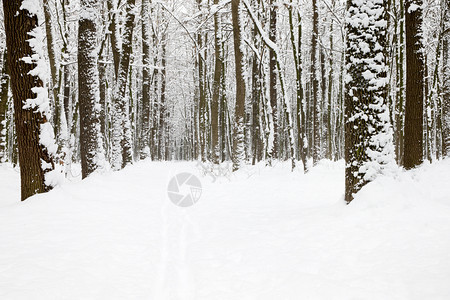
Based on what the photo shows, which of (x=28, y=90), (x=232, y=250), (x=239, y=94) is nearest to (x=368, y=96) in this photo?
(x=232, y=250)

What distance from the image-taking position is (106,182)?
7879 mm

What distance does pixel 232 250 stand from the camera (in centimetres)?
393

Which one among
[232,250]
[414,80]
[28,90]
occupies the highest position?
[414,80]

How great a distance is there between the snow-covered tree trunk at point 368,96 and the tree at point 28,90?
5222mm

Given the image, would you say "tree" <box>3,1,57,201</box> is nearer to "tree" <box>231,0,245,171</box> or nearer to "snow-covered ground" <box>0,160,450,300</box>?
"snow-covered ground" <box>0,160,450,300</box>

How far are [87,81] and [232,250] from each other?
6.95m

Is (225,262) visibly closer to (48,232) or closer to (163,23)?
(48,232)

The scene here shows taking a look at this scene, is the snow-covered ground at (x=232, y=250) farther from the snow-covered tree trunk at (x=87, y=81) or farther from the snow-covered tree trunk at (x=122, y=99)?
the snow-covered tree trunk at (x=122, y=99)

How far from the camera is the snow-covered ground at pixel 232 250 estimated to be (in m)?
2.69

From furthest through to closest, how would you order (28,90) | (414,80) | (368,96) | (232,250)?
1. (414,80)
2. (28,90)
3. (368,96)
4. (232,250)

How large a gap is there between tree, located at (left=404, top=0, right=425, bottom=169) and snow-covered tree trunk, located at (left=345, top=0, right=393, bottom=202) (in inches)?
180

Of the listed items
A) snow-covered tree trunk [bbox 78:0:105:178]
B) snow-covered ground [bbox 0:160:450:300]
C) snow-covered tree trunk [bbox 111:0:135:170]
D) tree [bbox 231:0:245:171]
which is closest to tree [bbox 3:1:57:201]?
snow-covered ground [bbox 0:160:450:300]

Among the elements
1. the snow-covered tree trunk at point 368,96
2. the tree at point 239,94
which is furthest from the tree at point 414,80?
the tree at point 239,94

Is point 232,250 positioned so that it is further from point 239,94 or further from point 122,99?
point 122,99
